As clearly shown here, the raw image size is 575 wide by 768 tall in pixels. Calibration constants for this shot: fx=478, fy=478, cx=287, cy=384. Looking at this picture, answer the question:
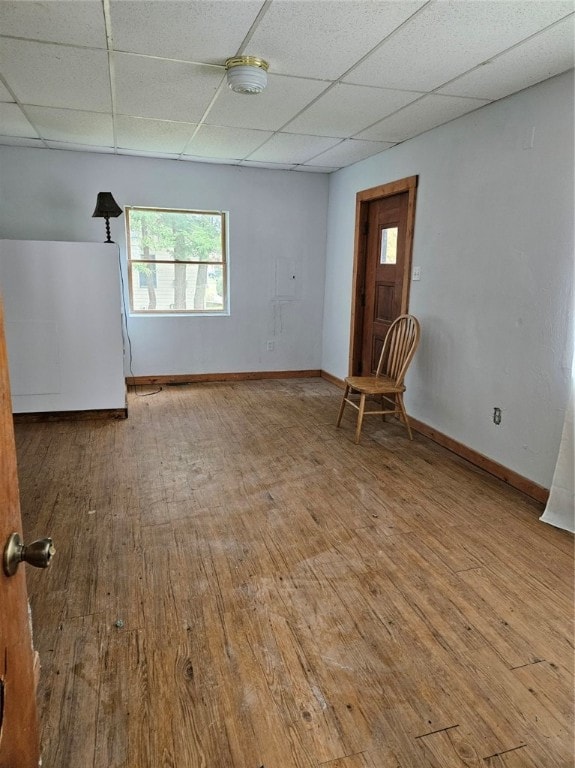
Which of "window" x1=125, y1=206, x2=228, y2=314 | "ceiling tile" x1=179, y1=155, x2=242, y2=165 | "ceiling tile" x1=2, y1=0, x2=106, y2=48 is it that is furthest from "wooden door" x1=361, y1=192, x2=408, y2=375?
"ceiling tile" x1=2, y1=0, x2=106, y2=48

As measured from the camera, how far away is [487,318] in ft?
10.5

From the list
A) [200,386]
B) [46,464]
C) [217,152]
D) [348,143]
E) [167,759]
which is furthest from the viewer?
[200,386]

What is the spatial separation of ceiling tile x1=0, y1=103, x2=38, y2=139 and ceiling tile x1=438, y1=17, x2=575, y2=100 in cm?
294

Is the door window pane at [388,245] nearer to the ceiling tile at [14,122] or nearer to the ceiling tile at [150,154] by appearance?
the ceiling tile at [150,154]

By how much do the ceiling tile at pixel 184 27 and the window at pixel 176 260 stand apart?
2.76 m

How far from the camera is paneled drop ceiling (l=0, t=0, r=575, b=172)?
203 centimetres

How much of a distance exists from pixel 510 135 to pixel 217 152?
107 inches

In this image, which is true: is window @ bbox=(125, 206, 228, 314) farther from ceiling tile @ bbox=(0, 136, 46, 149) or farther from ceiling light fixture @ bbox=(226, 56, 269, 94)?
ceiling light fixture @ bbox=(226, 56, 269, 94)

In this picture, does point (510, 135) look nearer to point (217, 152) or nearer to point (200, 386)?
point (217, 152)

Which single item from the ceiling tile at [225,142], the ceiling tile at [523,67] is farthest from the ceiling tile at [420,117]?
the ceiling tile at [225,142]

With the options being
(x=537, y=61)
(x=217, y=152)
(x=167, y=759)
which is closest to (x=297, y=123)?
(x=217, y=152)

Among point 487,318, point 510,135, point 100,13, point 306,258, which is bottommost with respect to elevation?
point 487,318

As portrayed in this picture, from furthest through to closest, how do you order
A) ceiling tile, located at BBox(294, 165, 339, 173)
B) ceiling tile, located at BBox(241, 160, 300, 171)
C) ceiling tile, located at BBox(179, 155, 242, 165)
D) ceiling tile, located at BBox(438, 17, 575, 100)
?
ceiling tile, located at BBox(294, 165, 339, 173) → ceiling tile, located at BBox(241, 160, 300, 171) → ceiling tile, located at BBox(179, 155, 242, 165) → ceiling tile, located at BBox(438, 17, 575, 100)

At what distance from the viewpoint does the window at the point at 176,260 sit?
5.11m
